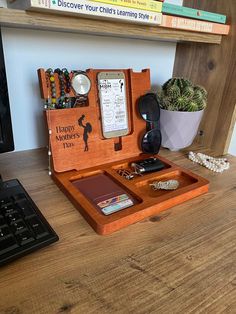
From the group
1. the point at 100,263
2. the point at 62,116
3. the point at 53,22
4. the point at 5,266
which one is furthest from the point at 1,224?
the point at 53,22

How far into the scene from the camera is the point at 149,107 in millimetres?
703

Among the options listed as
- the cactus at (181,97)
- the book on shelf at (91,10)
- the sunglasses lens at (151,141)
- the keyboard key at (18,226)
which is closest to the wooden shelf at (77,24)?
the book on shelf at (91,10)

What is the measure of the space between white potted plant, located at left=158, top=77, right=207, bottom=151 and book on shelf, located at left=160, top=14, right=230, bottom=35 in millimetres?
144

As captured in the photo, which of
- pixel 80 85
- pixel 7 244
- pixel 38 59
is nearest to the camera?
pixel 7 244

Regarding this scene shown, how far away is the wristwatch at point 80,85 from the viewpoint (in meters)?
0.58

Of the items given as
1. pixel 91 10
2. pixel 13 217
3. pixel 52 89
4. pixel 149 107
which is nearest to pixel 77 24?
pixel 91 10

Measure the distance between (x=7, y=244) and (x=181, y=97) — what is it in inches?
23.4

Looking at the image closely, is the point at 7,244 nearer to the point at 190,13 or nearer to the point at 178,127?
the point at 178,127

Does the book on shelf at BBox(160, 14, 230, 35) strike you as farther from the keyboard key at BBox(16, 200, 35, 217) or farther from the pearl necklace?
the keyboard key at BBox(16, 200, 35, 217)

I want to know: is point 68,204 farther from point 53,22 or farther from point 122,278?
point 53,22

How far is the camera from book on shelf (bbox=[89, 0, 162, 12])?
0.51 metres

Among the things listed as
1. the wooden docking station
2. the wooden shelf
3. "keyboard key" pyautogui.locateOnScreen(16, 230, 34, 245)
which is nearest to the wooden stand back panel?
the wooden docking station

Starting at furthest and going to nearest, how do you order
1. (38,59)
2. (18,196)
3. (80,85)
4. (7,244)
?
(38,59) → (80,85) → (18,196) → (7,244)

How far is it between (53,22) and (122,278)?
484 mm
